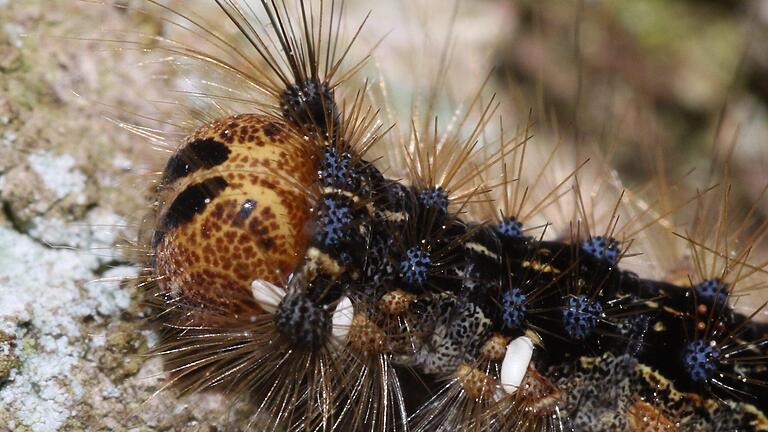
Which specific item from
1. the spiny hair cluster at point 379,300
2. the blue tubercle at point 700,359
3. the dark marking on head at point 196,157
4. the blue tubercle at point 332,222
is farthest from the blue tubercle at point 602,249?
the dark marking on head at point 196,157

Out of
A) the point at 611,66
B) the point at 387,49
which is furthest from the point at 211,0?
the point at 611,66

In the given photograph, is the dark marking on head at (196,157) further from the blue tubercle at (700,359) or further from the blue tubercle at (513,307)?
the blue tubercle at (700,359)

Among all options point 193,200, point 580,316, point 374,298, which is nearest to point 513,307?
point 580,316

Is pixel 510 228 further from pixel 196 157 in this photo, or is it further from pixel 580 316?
pixel 196 157

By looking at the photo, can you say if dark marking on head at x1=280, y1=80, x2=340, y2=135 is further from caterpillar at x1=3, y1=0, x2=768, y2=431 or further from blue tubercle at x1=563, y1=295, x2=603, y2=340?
blue tubercle at x1=563, y1=295, x2=603, y2=340

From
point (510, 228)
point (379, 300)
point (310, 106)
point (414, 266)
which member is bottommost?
point (379, 300)

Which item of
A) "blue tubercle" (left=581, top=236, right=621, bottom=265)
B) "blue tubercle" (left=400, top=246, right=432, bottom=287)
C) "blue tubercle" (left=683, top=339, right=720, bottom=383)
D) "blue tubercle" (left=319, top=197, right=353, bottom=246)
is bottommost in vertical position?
"blue tubercle" (left=683, top=339, right=720, bottom=383)

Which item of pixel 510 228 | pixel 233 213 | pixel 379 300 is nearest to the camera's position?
pixel 233 213

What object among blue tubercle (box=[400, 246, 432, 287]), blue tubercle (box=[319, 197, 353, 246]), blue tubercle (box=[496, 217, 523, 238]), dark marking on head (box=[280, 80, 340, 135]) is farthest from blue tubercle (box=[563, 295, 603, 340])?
dark marking on head (box=[280, 80, 340, 135])
